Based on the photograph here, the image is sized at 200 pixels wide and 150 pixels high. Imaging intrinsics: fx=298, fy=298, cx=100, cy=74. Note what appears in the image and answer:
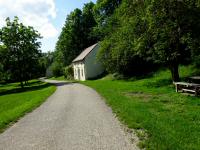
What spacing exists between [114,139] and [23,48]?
4695 centimetres

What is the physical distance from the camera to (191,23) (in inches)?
790

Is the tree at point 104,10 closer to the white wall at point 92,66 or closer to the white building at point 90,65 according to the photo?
the white building at point 90,65

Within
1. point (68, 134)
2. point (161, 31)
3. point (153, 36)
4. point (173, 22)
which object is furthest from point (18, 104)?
point (68, 134)

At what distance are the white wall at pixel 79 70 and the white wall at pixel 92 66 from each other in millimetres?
1159

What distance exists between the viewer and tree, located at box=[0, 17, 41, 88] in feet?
170

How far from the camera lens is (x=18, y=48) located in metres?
52.4

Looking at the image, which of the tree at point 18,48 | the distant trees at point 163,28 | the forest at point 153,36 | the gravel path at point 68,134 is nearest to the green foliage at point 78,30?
the tree at point 18,48

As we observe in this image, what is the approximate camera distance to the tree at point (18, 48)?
170 ft

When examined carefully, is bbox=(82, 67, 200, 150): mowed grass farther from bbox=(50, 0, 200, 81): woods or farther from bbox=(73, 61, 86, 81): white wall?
bbox=(73, 61, 86, 81): white wall

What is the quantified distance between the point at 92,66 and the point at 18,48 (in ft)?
43.9

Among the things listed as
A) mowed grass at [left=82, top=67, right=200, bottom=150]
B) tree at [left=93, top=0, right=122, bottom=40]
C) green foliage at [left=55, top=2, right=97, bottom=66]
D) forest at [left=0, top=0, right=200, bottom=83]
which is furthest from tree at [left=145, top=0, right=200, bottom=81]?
green foliage at [left=55, top=2, right=97, bottom=66]

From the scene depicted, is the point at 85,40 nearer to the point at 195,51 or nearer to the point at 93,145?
the point at 195,51

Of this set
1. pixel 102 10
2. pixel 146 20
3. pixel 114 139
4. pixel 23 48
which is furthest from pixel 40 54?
pixel 114 139

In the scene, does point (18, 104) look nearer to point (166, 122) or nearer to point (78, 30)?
point (166, 122)
